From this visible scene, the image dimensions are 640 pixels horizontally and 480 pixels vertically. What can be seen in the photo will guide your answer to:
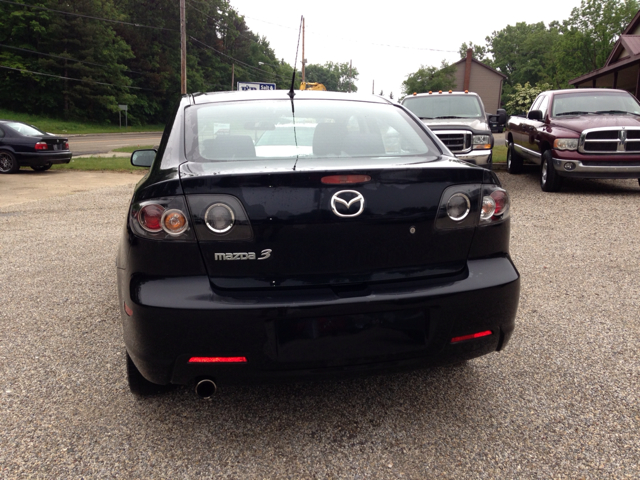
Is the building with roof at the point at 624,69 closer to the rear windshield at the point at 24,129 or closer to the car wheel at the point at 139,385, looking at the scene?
the rear windshield at the point at 24,129

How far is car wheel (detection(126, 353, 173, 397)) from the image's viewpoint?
2588 millimetres

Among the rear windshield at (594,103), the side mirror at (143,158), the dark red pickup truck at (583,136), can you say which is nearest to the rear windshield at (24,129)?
the dark red pickup truck at (583,136)

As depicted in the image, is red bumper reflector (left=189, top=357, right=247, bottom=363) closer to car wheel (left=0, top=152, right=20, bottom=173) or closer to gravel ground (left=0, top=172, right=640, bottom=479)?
gravel ground (left=0, top=172, right=640, bottom=479)

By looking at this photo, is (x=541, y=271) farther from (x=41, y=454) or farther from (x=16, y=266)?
(x=16, y=266)

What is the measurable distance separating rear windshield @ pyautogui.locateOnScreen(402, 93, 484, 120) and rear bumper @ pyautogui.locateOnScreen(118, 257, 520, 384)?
28.4ft

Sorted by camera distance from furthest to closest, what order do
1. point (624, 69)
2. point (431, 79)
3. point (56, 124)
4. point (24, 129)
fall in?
point (431, 79), point (56, 124), point (624, 69), point (24, 129)

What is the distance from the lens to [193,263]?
6.84ft

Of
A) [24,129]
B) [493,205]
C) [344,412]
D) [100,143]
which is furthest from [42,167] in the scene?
[493,205]

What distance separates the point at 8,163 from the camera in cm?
1473

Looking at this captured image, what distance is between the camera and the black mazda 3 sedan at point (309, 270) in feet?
6.79

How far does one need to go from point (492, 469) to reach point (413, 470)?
315mm

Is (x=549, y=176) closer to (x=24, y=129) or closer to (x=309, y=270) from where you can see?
(x=309, y=270)

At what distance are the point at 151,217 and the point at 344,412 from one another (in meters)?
1.30

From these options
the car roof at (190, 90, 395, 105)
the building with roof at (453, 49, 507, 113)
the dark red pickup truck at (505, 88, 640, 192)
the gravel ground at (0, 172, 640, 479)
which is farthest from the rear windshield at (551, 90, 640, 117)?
the building with roof at (453, 49, 507, 113)
